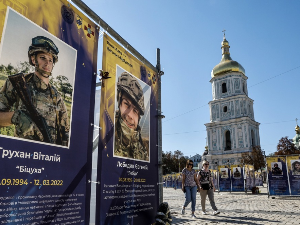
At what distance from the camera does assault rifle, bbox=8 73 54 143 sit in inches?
115

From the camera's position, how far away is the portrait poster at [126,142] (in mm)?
A: 3990

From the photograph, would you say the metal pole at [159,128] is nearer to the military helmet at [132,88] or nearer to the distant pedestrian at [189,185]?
the military helmet at [132,88]

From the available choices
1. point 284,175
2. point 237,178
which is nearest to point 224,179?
point 237,178

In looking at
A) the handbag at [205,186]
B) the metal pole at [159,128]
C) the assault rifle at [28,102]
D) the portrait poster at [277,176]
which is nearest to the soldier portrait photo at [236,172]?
the portrait poster at [277,176]

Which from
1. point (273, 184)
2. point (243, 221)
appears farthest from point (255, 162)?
point (243, 221)

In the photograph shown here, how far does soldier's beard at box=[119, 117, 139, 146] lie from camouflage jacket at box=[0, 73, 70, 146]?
3.87ft

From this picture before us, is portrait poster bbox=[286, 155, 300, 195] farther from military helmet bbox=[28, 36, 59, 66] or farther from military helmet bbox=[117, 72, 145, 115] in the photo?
military helmet bbox=[28, 36, 59, 66]

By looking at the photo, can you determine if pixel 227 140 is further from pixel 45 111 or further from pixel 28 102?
pixel 28 102

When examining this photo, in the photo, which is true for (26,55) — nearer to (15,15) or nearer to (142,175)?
(15,15)

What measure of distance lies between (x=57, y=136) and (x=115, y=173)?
48.2 inches

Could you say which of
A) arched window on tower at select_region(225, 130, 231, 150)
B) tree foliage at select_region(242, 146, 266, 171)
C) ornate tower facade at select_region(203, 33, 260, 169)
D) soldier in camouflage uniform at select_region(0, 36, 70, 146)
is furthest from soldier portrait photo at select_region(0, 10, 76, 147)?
arched window on tower at select_region(225, 130, 231, 150)

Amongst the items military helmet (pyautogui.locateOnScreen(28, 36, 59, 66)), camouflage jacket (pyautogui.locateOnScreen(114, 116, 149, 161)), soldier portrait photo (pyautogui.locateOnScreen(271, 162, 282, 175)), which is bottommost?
soldier portrait photo (pyautogui.locateOnScreen(271, 162, 282, 175))

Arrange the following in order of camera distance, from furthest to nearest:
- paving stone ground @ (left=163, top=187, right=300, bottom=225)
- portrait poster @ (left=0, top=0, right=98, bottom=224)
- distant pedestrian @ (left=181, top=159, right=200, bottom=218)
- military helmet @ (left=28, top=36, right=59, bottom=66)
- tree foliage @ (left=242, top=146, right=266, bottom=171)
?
tree foliage @ (left=242, top=146, right=266, bottom=171)
distant pedestrian @ (left=181, top=159, right=200, bottom=218)
paving stone ground @ (left=163, top=187, right=300, bottom=225)
military helmet @ (left=28, top=36, right=59, bottom=66)
portrait poster @ (left=0, top=0, right=98, bottom=224)

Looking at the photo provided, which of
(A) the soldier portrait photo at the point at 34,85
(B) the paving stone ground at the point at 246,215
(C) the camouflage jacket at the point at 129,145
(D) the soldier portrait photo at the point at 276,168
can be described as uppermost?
(A) the soldier portrait photo at the point at 34,85
